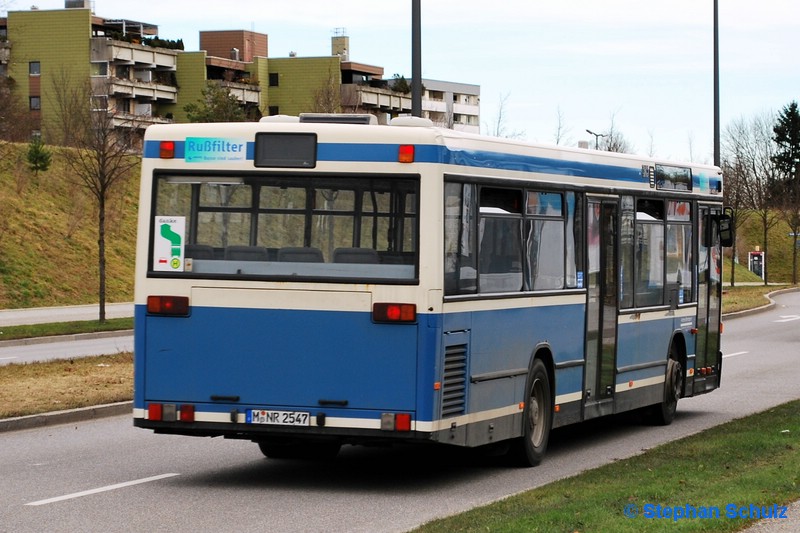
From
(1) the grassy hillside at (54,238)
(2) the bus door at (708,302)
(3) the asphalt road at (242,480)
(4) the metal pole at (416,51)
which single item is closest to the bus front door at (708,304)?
(2) the bus door at (708,302)

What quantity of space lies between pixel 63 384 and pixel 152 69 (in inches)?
3614

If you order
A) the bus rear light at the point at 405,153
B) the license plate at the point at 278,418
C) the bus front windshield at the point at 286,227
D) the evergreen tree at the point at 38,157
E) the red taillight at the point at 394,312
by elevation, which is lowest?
the license plate at the point at 278,418

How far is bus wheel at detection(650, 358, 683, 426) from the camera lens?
16.8m

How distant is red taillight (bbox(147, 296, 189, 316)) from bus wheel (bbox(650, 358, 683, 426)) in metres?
7.23

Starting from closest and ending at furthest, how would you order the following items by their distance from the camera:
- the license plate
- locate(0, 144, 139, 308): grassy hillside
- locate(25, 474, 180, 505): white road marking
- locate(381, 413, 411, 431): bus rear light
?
locate(25, 474, 180, 505): white road marking → locate(381, 413, 411, 431): bus rear light → the license plate → locate(0, 144, 139, 308): grassy hillside

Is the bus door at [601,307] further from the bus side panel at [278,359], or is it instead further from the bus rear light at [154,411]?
the bus rear light at [154,411]

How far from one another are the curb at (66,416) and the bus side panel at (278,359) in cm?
425

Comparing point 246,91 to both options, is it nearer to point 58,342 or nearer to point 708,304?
point 58,342

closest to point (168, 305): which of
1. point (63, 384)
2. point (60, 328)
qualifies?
point (63, 384)

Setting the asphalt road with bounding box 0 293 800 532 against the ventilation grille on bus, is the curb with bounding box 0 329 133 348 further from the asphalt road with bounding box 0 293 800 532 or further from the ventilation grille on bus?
the ventilation grille on bus

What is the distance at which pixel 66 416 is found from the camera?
1599 centimetres

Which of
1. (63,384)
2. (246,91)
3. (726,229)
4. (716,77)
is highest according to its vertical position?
(246,91)

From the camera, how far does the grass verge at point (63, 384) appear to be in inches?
648

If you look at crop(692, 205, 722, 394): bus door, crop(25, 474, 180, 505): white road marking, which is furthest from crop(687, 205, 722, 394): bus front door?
crop(25, 474, 180, 505): white road marking
